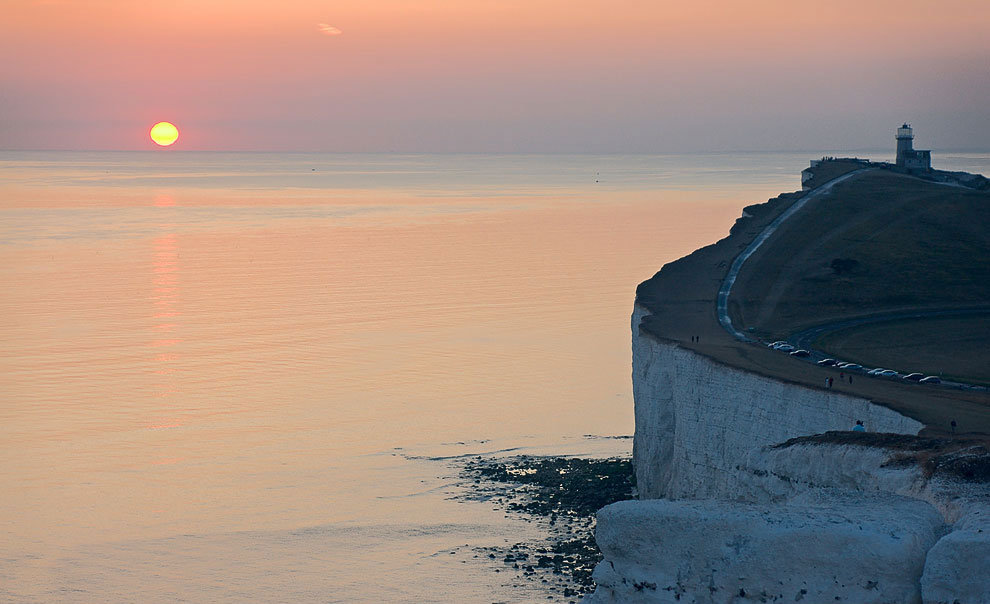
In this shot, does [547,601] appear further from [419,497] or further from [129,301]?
[129,301]

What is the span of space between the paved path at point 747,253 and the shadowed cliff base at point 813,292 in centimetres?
50

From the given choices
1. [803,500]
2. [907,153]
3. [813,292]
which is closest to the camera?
[803,500]

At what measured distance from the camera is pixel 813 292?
73625 millimetres

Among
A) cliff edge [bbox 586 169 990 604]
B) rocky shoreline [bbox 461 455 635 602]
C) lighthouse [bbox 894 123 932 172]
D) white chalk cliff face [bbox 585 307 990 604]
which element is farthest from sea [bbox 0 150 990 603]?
lighthouse [bbox 894 123 932 172]

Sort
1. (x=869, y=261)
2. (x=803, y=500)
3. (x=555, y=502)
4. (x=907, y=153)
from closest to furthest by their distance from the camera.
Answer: (x=803, y=500) < (x=555, y=502) < (x=869, y=261) < (x=907, y=153)

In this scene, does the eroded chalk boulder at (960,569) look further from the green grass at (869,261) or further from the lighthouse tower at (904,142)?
the lighthouse tower at (904,142)

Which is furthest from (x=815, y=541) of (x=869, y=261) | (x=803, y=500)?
(x=869, y=261)

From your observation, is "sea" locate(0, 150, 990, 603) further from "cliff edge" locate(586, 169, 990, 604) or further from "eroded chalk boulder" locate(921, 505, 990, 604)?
"eroded chalk boulder" locate(921, 505, 990, 604)

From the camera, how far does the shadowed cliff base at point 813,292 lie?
151 feet

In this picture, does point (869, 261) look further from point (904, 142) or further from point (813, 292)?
point (904, 142)

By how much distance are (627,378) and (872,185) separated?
40283 mm

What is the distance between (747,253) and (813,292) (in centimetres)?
1163

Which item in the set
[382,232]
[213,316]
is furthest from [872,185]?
[382,232]

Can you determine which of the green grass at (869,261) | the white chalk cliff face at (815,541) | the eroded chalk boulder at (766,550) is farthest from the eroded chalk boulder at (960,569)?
the green grass at (869,261)
